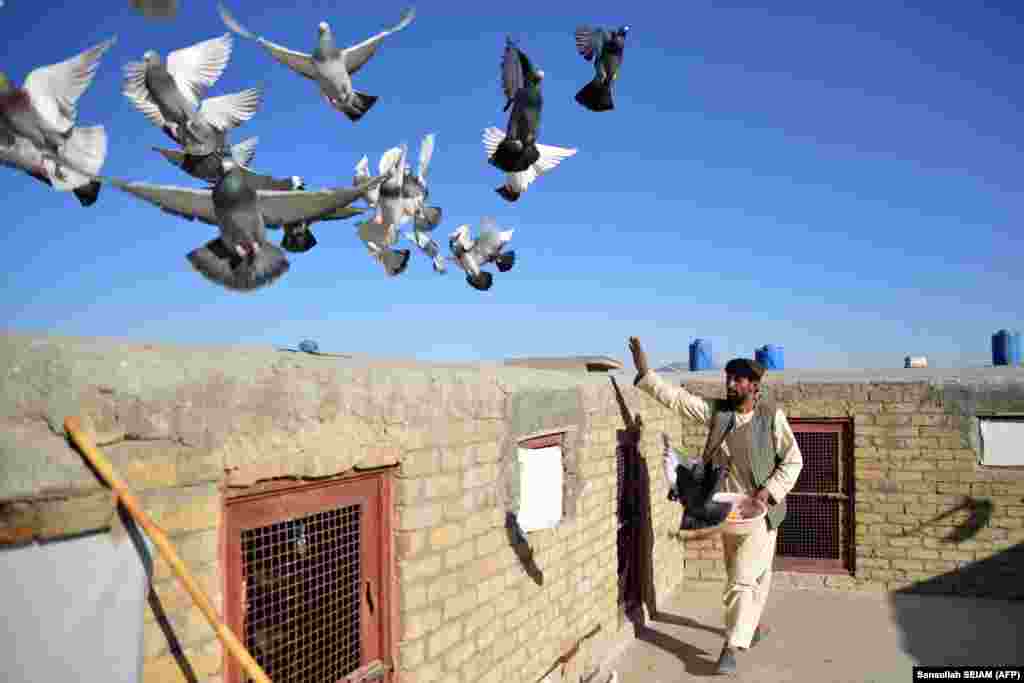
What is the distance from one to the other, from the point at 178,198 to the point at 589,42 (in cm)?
219

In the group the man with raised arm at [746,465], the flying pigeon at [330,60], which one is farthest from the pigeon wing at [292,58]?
the man with raised arm at [746,465]

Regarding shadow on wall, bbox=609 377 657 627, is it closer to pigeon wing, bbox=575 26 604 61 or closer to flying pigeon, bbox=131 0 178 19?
pigeon wing, bbox=575 26 604 61

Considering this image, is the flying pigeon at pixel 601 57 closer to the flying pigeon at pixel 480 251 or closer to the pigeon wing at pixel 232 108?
the flying pigeon at pixel 480 251

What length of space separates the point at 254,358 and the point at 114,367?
2.07 feet

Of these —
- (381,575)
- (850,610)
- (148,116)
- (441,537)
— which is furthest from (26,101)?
(850,610)

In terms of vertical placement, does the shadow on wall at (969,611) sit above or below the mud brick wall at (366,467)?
below

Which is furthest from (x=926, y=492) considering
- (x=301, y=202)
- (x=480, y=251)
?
(x=301, y=202)

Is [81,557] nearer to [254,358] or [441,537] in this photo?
[254,358]

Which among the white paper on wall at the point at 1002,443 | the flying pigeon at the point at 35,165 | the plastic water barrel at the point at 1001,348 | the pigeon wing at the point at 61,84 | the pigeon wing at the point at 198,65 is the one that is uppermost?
the pigeon wing at the point at 198,65

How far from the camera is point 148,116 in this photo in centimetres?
280

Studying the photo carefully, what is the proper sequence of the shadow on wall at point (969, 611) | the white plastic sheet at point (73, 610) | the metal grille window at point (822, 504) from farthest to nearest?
the metal grille window at point (822, 504)
the shadow on wall at point (969, 611)
the white plastic sheet at point (73, 610)

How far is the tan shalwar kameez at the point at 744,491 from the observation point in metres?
5.48

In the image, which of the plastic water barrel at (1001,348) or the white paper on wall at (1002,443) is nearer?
the white paper on wall at (1002,443)

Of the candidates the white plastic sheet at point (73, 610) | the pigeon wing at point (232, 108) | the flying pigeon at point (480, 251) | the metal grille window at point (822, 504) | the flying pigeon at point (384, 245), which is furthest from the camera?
the metal grille window at point (822, 504)
